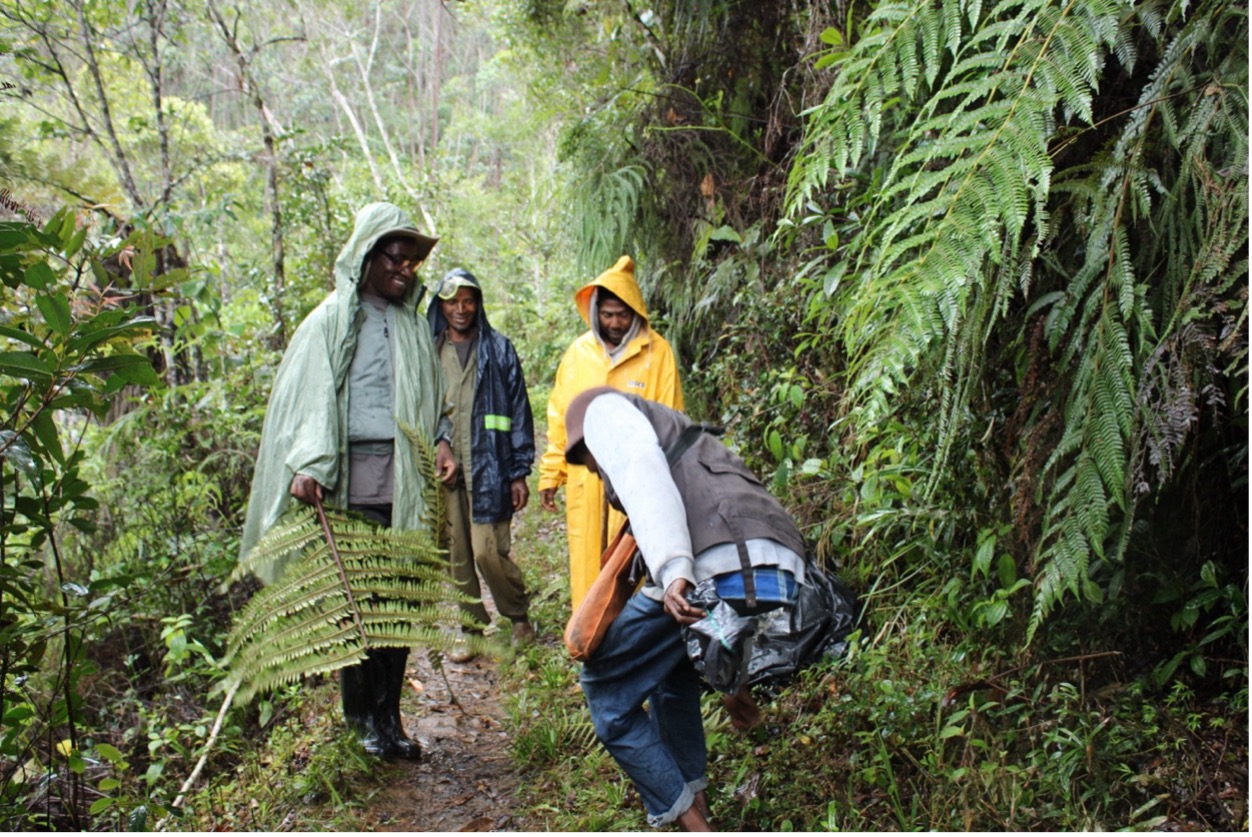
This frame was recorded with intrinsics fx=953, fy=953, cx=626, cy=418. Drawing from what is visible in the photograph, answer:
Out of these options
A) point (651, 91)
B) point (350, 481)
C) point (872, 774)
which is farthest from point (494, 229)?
point (872, 774)

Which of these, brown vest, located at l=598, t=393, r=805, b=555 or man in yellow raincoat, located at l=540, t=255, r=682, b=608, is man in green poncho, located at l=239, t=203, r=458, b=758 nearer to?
man in yellow raincoat, located at l=540, t=255, r=682, b=608

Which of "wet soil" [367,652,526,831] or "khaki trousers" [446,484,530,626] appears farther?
"khaki trousers" [446,484,530,626]

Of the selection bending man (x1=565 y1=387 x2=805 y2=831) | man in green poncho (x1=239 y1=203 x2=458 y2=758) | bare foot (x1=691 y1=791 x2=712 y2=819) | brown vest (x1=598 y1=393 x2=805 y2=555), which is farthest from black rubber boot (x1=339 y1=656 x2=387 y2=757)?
brown vest (x1=598 y1=393 x2=805 y2=555)

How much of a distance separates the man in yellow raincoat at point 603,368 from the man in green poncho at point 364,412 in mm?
870

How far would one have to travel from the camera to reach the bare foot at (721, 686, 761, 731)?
3.62m

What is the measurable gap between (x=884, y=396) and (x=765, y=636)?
814 mm

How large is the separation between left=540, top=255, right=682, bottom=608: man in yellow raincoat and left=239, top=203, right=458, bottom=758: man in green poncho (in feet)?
2.85

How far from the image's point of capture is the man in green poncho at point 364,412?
4.03m

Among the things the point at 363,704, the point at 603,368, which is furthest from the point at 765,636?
the point at 603,368

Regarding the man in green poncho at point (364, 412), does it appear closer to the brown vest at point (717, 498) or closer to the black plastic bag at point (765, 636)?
the brown vest at point (717, 498)

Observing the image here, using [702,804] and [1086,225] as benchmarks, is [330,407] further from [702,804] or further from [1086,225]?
[1086,225]

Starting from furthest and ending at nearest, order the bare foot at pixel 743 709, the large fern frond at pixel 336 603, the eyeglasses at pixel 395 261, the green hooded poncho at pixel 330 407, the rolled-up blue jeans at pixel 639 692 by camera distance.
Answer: the eyeglasses at pixel 395 261 < the green hooded poncho at pixel 330 407 < the bare foot at pixel 743 709 < the rolled-up blue jeans at pixel 639 692 < the large fern frond at pixel 336 603

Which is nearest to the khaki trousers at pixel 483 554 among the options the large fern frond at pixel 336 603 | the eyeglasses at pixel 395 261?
the eyeglasses at pixel 395 261

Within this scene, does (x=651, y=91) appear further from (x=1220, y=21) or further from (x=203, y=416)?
(x=1220, y=21)
